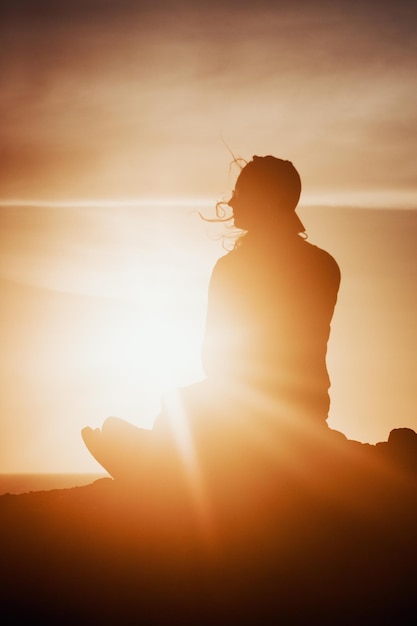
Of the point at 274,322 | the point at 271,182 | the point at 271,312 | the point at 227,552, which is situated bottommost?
the point at 227,552

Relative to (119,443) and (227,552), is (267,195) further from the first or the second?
(227,552)

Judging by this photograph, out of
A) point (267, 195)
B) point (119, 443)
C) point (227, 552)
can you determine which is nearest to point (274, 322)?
point (267, 195)

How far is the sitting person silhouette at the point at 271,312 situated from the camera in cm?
1233

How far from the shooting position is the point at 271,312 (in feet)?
40.7

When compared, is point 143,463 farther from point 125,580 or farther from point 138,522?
point 125,580

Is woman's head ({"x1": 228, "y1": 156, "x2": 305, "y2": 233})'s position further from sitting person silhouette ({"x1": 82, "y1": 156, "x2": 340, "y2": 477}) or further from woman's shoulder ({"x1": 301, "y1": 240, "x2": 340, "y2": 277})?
woman's shoulder ({"x1": 301, "y1": 240, "x2": 340, "y2": 277})

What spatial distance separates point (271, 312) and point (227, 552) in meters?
3.41

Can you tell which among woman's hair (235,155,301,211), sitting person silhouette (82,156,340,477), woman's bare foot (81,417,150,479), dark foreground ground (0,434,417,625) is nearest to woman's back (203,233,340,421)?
sitting person silhouette (82,156,340,477)

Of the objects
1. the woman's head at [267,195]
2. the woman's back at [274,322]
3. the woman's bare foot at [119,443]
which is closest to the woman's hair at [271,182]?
the woman's head at [267,195]

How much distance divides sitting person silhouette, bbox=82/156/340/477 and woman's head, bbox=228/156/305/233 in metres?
0.01

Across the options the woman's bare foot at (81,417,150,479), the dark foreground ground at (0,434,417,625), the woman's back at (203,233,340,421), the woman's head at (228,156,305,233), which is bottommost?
the dark foreground ground at (0,434,417,625)

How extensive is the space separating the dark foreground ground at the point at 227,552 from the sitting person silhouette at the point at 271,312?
94 cm

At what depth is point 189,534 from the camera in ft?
35.6

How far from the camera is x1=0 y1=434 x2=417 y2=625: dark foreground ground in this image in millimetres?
9836
